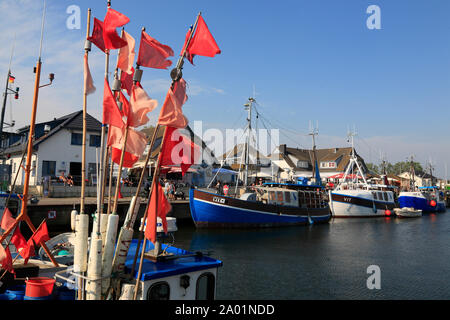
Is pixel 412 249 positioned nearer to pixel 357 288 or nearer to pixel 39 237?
pixel 357 288

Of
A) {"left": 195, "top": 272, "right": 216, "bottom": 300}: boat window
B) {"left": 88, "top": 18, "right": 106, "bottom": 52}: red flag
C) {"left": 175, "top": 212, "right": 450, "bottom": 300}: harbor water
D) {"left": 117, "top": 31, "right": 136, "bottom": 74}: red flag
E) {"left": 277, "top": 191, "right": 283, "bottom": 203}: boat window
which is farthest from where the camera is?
{"left": 277, "top": 191, "right": 283, "bottom": 203}: boat window

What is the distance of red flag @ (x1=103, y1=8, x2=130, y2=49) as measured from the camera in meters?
5.33

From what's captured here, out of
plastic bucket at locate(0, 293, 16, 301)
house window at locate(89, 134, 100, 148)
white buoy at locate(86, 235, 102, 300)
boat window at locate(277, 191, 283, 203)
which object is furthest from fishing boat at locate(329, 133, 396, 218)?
white buoy at locate(86, 235, 102, 300)

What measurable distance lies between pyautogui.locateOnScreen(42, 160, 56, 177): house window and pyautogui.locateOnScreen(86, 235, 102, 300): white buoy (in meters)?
30.0

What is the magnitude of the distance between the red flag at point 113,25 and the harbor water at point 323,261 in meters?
5.79

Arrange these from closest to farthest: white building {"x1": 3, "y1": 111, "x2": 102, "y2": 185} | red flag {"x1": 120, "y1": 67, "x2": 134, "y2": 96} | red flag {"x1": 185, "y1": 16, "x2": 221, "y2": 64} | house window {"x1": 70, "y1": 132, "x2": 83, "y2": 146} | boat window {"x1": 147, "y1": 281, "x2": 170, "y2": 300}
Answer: red flag {"x1": 185, "y1": 16, "x2": 221, "y2": 64} < red flag {"x1": 120, "y1": 67, "x2": 134, "y2": 96} < boat window {"x1": 147, "y1": 281, "x2": 170, "y2": 300} < white building {"x1": 3, "y1": 111, "x2": 102, "y2": 185} < house window {"x1": 70, "y1": 132, "x2": 83, "y2": 146}

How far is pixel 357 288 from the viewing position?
13.9 metres

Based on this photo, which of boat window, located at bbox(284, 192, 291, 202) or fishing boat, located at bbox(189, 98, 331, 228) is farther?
boat window, located at bbox(284, 192, 291, 202)

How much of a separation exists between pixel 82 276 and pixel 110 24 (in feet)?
12.5

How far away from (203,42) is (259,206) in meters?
25.4

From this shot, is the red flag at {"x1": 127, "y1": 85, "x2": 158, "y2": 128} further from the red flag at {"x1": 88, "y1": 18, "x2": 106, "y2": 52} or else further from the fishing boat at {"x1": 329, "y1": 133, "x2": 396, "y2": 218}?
the fishing boat at {"x1": 329, "y1": 133, "x2": 396, "y2": 218}

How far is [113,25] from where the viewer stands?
533 centimetres

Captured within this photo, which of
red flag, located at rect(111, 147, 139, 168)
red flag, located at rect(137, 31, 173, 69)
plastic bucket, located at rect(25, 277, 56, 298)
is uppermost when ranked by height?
red flag, located at rect(137, 31, 173, 69)

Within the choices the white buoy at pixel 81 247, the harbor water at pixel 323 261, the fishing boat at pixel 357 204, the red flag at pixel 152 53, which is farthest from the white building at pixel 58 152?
the fishing boat at pixel 357 204
